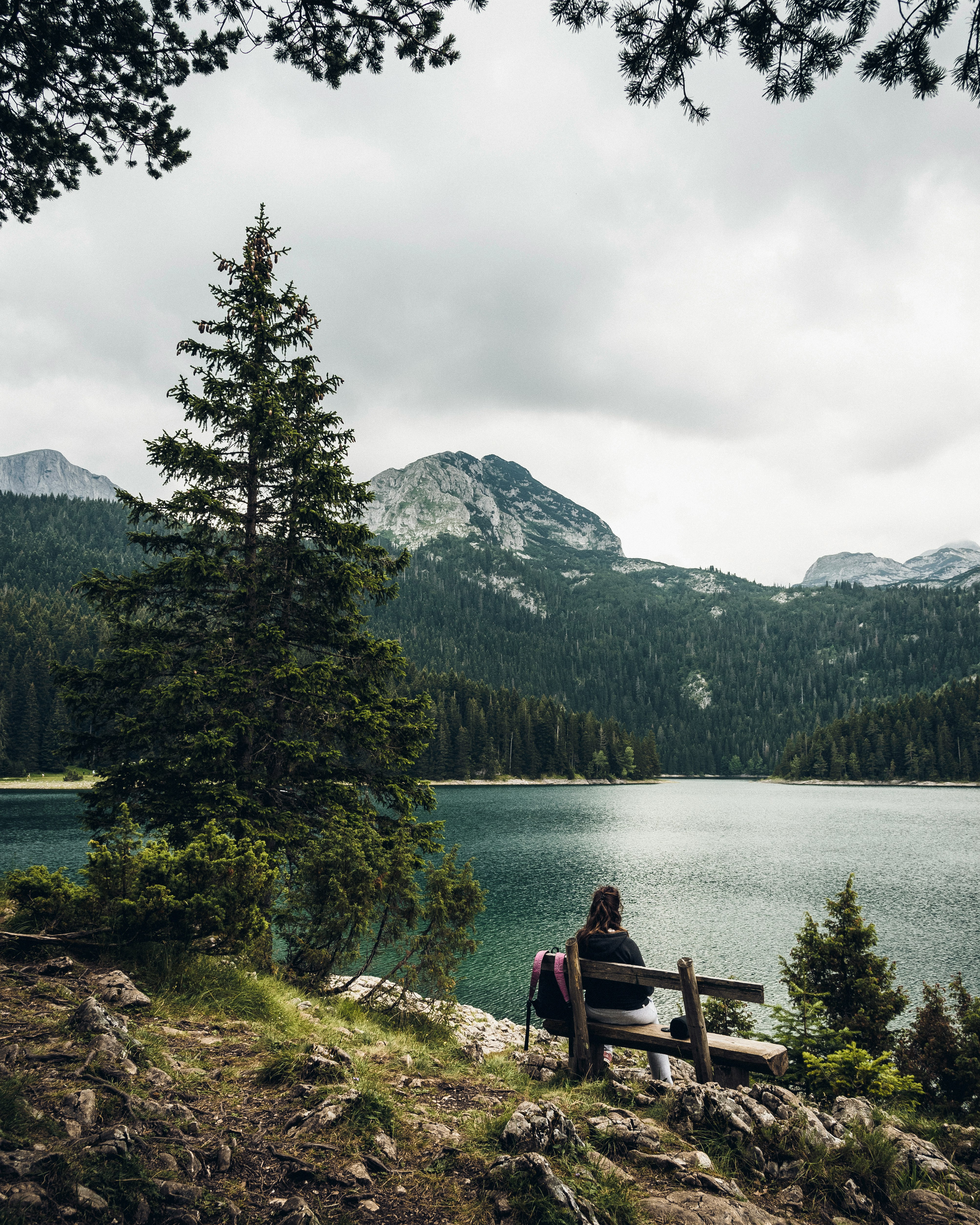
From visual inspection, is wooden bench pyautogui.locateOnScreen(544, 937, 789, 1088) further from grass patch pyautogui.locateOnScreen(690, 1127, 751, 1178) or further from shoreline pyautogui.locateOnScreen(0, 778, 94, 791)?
shoreline pyautogui.locateOnScreen(0, 778, 94, 791)

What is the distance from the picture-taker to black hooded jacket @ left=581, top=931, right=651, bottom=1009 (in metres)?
7.38

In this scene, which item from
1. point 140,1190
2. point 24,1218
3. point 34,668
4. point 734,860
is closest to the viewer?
point 24,1218

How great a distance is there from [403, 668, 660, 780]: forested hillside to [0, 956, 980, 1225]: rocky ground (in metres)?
106

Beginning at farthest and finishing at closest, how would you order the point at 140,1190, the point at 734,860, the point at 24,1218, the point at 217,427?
the point at 734,860 < the point at 217,427 < the point at 140,1190 < the point at 24,1218

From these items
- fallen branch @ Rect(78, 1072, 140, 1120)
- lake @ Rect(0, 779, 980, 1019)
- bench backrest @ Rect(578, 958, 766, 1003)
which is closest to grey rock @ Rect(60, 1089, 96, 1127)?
fallen branch @ Rect(78, 1072, 140, 1120)

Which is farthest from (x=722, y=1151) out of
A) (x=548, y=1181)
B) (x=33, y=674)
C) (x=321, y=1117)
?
(x=33, y=674)

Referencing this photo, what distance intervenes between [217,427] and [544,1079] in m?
13.5

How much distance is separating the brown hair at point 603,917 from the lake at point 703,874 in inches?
302

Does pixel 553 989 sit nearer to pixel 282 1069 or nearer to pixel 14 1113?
pixel 282 1069

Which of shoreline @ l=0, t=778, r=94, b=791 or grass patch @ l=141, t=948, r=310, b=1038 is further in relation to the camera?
shoreline @ l=0, t=778, r=94, b=791

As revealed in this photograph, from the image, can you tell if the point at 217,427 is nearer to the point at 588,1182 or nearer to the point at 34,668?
the point at 588,1182

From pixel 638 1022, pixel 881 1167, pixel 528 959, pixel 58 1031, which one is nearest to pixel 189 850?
pixel 58 1031

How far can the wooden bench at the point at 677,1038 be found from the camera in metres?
6.81

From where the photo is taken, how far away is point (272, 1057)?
6254 millimetres
